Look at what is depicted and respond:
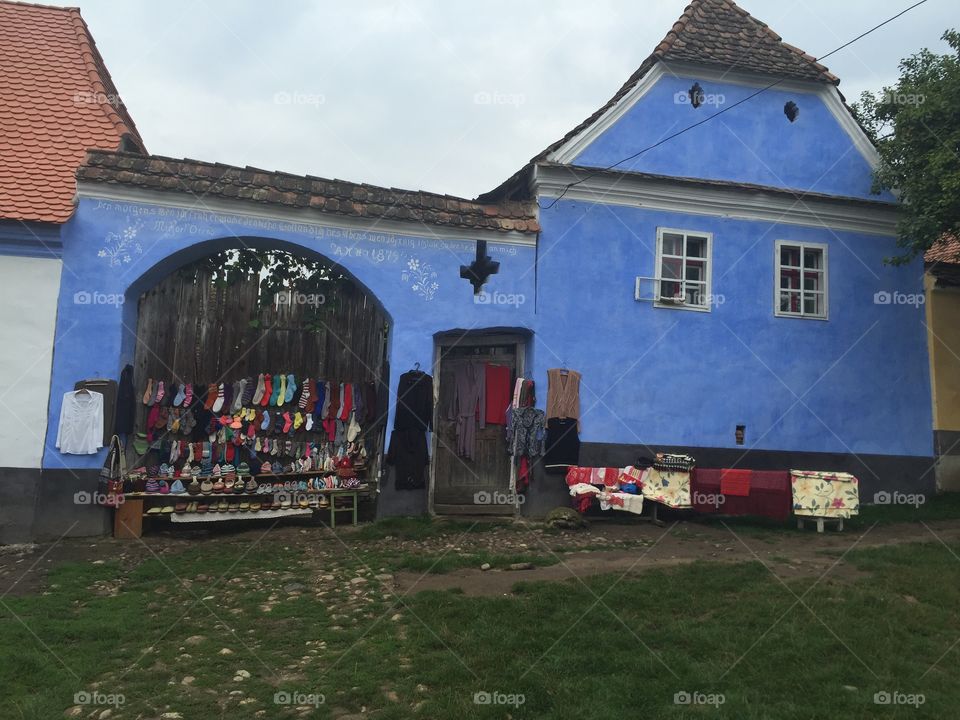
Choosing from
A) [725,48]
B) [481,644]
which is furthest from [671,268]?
[481,644]

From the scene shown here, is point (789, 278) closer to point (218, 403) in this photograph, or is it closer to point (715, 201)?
point (715, 201)

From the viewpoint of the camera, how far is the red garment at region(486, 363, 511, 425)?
1159 centimetres

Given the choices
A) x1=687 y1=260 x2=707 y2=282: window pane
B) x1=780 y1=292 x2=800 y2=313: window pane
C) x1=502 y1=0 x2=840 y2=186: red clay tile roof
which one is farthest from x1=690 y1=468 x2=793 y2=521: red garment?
x1=502 y1=0 x2=840 y2=186: red clay tile roof

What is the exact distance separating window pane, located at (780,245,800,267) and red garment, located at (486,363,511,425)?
4.99 meters

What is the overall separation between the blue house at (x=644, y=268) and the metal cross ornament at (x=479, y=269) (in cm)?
9

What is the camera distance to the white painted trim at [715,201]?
38.8 feet

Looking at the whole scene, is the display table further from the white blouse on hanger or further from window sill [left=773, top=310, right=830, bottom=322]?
window sill [left=773, top=310, right=830, bottom=322]

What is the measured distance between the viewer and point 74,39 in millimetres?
13125

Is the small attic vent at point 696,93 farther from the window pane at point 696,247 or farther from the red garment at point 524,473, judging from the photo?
the red garment at point 524,473

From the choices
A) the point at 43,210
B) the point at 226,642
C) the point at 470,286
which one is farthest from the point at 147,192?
the point at 226,642

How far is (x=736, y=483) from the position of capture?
35.3ft

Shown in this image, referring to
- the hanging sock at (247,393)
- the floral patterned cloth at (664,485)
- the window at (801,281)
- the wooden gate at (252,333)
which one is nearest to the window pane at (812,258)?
the window at (801,281)

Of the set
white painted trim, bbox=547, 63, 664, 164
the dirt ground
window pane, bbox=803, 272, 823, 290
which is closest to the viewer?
the dirt ground

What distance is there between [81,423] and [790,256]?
10.8 meters
